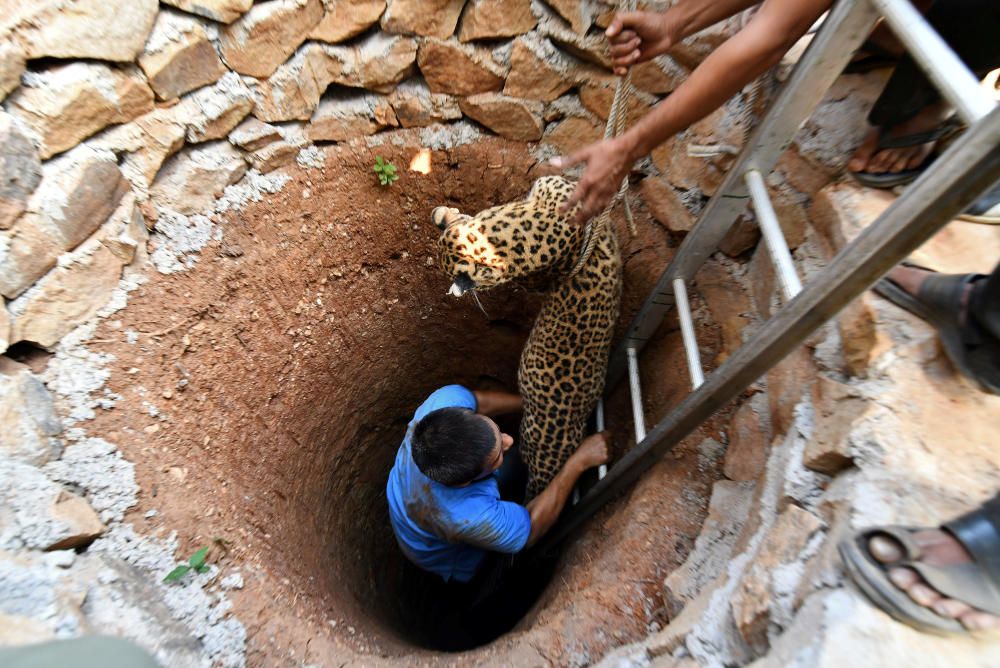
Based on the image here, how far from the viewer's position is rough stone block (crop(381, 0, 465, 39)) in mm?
2488

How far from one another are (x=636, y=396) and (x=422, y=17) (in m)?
2.21

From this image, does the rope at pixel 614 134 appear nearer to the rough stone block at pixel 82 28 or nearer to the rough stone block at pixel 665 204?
the rough stone block at pixel 665 204

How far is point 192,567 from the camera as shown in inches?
75.6

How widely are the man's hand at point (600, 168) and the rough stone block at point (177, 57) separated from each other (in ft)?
5.35

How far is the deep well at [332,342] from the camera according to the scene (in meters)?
1.46

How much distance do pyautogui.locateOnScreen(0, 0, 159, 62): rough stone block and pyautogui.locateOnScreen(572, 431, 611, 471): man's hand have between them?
2.77 meters

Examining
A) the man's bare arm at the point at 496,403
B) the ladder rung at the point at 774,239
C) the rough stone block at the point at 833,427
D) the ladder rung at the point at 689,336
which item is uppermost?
the ladder rung at the point at 774,239

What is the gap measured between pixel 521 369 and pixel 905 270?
1878 millimetres

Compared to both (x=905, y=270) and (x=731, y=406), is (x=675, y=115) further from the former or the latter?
(x=731, y=406)

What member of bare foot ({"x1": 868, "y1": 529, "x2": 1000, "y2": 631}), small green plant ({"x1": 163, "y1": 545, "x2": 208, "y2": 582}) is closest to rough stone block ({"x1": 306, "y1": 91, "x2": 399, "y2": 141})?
small green plant ({"x1": 163, "y1": 545, "x2": 208, "y2": 582})

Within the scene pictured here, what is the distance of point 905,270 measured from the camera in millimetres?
1611

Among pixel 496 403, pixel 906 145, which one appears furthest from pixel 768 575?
pixel 496 403

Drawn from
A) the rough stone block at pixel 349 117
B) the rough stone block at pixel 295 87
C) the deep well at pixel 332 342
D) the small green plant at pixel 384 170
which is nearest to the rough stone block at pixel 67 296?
the deep well at pixel 332 342

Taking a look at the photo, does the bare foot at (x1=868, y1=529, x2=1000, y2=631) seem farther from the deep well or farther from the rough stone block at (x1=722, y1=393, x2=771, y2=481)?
the rough stone block at (x1=722, y1=393, x2=771, y2=481)
